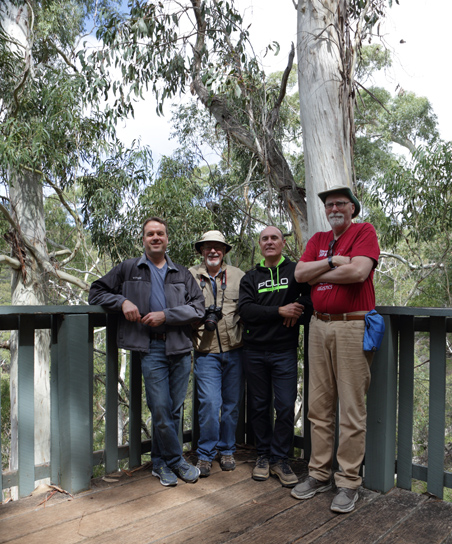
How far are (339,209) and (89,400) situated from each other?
6.32 feet

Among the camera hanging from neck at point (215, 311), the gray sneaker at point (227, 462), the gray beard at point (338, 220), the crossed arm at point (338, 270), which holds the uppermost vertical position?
the gray beard at point (338, 220)

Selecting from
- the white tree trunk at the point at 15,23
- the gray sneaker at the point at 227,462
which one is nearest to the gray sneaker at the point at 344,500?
the gray sneaker at the point at 227,462

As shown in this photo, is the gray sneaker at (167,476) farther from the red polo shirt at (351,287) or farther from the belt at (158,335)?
the red polo shirt at (351,287)

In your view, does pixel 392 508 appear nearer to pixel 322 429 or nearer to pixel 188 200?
pixel 322 429

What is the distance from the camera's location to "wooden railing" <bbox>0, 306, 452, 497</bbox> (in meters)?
2.86

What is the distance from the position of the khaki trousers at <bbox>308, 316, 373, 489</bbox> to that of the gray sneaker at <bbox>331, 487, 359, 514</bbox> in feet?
0.11

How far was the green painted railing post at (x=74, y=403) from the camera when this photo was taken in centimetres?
295

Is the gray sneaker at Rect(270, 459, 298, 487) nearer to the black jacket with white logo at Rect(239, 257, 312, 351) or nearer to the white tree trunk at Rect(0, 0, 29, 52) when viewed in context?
the black jacket with white logo at Rect(239, 257, 312, 351)

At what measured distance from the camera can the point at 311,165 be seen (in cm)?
479

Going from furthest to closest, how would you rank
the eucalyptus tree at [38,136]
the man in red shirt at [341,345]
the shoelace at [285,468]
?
the eucalyptus tree at [38,136] < the shoelace at [285,468] < the man in red shirt at [341,345]

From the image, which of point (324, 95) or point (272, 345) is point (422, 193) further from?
point (272, 345)

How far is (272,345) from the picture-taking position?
3.25 meters

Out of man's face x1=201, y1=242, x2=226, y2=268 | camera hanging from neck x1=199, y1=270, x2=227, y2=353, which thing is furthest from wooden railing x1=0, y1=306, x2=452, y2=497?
man's face x1=201, y1=242, x2=226, y2=268

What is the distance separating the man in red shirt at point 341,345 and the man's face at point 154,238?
88 centimetres
